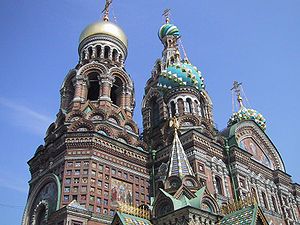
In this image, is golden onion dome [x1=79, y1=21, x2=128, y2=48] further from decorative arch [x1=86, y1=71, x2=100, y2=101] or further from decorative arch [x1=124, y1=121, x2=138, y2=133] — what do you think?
decorative arch [x1=124, y1=121, x2=138, y2=133]

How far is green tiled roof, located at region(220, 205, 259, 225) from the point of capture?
37.3 ft

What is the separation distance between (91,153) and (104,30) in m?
9.68

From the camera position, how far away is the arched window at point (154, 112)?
78.5 feet

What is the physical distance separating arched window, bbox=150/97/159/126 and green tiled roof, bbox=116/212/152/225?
1146 centimetres

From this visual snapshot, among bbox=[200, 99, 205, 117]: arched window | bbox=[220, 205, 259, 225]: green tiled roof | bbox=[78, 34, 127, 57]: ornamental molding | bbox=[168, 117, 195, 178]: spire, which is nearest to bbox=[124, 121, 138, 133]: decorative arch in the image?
bbox=[200, 99, 205, 117]: arched window

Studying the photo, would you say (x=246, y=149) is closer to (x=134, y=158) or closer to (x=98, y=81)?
(x=134, y=158)

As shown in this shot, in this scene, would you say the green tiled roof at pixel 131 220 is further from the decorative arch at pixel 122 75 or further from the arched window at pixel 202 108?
the arched window at pixel 202 108

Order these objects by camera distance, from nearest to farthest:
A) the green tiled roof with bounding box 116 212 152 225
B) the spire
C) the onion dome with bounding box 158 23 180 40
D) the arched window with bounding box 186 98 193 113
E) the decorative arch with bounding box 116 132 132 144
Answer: the green tiled roof with bounding box 116 212 152 225, the spire, the decorative arch with bounding box 116 132 132 144, the arched window with bounding box 186 98 193 113, the onion dome with bounding box 158 23 180 40

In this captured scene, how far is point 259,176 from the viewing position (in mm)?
21078

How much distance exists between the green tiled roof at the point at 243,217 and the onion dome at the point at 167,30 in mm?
19186

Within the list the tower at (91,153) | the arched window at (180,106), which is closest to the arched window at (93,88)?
the tower at (91,153)

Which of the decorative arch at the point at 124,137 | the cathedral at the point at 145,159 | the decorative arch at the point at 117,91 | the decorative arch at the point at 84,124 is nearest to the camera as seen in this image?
the cathedral at the point at 145,159

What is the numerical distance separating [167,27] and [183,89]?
8.82m

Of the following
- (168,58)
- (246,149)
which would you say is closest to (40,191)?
(246,149)
